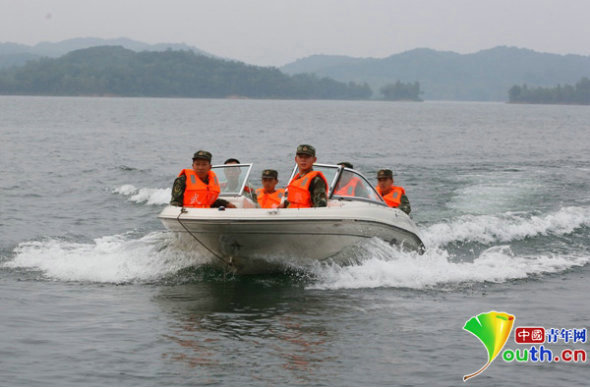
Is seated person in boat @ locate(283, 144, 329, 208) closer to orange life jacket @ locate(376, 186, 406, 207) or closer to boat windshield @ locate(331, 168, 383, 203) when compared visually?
boat windshield @ locate(331, 168, 383, 203)

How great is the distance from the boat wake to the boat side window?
809mm

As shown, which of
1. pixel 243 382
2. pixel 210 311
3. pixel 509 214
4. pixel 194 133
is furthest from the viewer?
pixel 194 133

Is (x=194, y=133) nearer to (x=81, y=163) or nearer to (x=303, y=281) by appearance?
(x=81, y=163)

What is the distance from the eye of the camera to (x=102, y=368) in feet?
29.3

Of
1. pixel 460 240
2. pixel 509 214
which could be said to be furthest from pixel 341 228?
pixel 509 214

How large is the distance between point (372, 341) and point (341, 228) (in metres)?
2.69

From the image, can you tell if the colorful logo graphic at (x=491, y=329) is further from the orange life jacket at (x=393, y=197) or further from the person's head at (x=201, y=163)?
the person's head at (x=201, y=163)

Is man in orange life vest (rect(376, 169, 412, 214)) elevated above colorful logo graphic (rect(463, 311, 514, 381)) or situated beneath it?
elevated above

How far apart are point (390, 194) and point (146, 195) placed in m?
10.7

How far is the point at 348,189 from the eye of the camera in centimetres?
1355

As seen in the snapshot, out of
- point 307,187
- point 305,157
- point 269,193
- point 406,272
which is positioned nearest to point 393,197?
point 406,272

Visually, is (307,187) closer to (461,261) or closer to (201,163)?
(201,163)

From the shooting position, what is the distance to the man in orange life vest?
14961 millimetres
